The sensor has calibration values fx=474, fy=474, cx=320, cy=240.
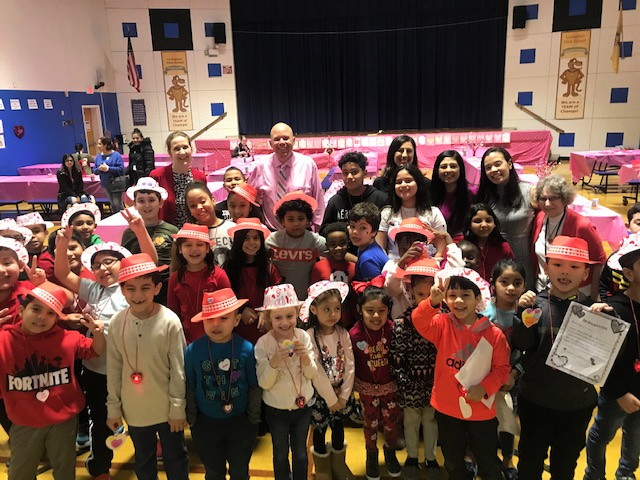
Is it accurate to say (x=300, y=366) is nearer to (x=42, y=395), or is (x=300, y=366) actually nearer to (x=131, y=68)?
(x=42, y=395)

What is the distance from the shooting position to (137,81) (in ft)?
52.0

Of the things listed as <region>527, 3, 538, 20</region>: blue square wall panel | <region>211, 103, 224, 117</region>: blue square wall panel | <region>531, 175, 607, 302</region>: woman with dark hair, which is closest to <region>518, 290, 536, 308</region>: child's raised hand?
<region>531, 175, 607, 302</region>: woman with dark hair

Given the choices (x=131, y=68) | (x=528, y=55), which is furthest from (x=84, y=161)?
(x=528, y=55)

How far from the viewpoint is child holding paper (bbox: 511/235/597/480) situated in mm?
2213

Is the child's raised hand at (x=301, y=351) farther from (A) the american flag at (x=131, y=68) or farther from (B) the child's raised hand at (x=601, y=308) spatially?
(A) the american flag at (x=131, y=68)

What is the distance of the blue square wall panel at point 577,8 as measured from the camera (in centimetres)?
1433

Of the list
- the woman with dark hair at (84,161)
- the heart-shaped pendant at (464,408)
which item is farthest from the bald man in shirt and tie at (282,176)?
the woman with dark hair at (84,161)

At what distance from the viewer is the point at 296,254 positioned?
309 cm

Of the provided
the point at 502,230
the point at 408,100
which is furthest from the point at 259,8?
the point at 502,230

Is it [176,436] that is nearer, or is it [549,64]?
[176,436]

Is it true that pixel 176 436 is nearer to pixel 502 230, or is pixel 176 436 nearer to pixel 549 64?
pixel 502 230

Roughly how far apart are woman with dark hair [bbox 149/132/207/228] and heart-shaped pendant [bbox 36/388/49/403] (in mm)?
1725

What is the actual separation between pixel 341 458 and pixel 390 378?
0.56m

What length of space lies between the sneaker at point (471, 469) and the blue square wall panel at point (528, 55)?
15.7 metres
